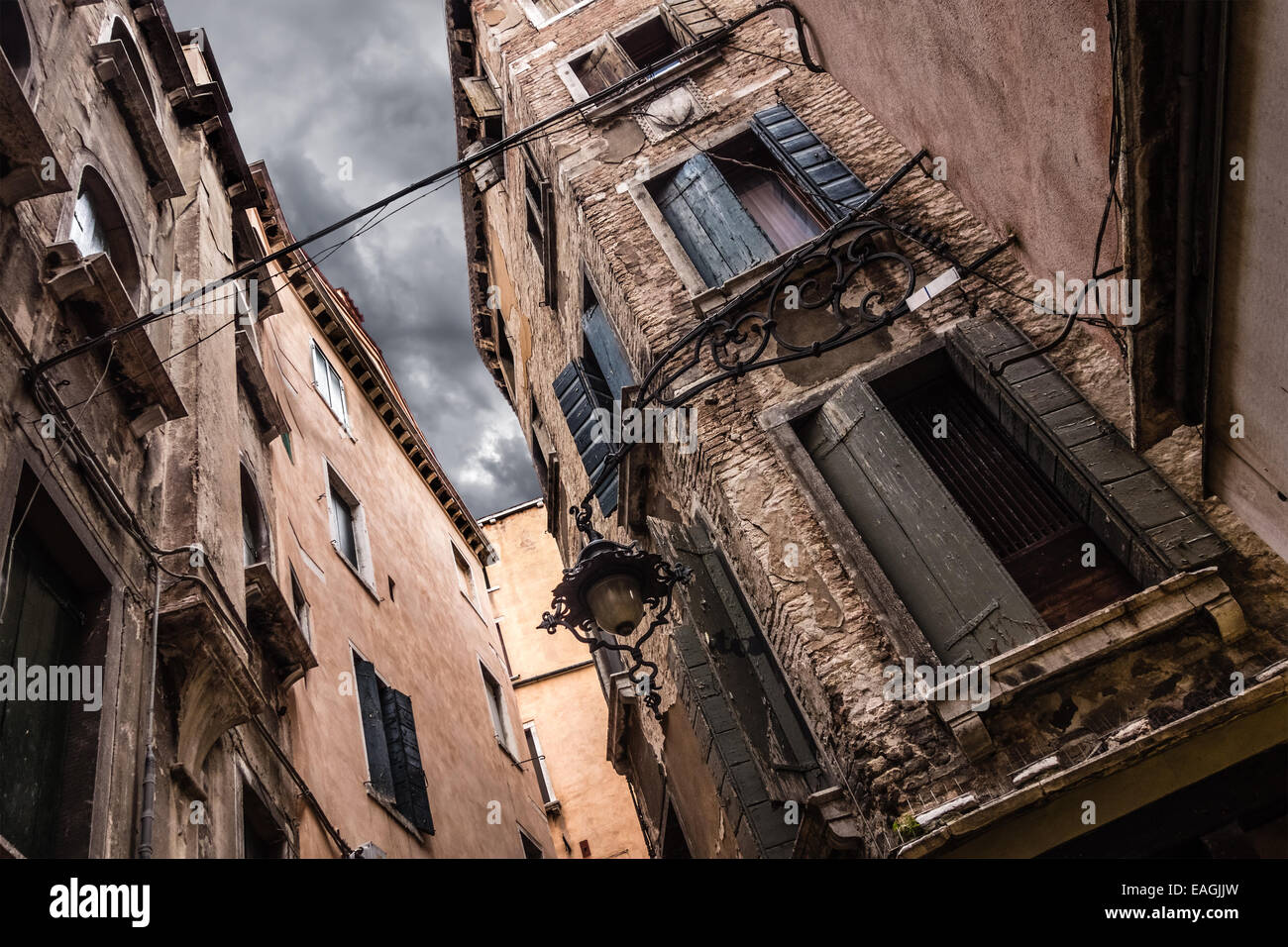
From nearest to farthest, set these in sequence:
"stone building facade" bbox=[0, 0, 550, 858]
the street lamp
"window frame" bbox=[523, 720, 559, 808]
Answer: "stone building facade" bbox=[0, 0, 550, 858] → the street lamp → "window frame" bbox=[523, 720, 559, 808]

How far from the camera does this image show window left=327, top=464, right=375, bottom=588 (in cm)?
1223

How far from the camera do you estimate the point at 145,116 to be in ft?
29.1

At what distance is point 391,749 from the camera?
9.84m

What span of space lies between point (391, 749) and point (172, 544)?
4.07 meters

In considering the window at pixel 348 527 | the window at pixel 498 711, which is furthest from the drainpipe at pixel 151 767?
the window at pixel 498 711

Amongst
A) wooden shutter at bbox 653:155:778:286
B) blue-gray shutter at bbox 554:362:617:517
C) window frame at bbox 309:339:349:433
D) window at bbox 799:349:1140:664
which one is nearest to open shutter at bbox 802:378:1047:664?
window at bbox 799:349:1140:664

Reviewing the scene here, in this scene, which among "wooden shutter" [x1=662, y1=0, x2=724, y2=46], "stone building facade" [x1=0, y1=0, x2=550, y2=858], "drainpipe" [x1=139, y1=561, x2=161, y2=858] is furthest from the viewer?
"wooden shutter" [x1=662, y1=0, x2=724, y2=46]

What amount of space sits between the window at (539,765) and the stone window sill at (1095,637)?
50.4 ft

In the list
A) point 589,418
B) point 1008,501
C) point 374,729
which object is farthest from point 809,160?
point 374,729

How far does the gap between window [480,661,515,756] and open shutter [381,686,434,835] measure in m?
4.61

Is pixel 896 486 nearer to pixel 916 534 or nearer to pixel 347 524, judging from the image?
pixel 916 534

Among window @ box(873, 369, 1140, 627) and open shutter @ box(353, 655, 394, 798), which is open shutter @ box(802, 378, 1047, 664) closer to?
window @ box(873, 369, 1140, 627)
